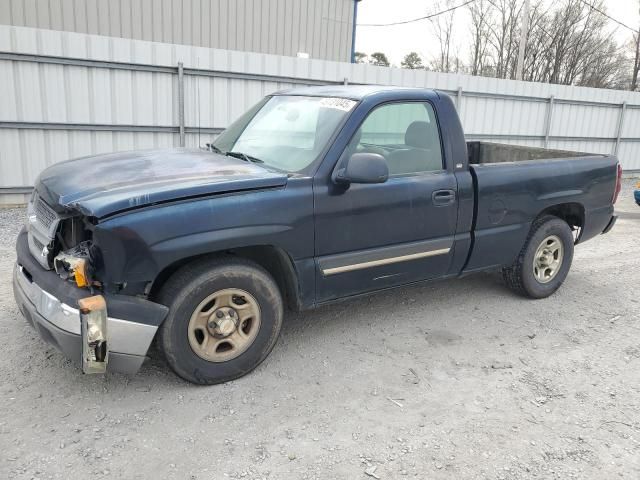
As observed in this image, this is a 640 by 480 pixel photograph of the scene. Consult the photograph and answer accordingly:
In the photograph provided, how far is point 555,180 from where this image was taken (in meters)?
4.85

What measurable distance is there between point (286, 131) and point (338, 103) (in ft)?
1.43

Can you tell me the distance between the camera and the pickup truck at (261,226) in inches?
116

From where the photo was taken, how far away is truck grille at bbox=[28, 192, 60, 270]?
124 inches

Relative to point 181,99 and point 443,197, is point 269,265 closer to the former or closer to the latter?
point 443,197

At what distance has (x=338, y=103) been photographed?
3.95 meters

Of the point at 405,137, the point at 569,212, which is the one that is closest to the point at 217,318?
the point at 405,137

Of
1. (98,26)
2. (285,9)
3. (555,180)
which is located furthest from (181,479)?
(285,9)

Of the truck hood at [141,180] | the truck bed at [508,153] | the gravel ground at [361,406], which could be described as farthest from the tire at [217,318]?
the truck bed at [508,153]

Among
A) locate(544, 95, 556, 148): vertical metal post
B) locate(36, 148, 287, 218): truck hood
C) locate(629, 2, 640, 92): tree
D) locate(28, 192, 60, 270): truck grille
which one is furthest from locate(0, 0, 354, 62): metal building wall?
locate(629, 2, 640, 92): tree

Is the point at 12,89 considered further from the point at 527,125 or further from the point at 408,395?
the point at 527,125

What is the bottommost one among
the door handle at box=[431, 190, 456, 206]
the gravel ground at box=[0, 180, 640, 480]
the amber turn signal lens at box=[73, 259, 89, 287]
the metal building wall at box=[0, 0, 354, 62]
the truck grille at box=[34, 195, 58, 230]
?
the gravel ground at box=[0, 180, 640, 480]

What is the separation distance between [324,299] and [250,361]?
65cm

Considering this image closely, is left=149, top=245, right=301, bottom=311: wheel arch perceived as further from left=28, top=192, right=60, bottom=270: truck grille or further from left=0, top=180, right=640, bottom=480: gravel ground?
left=28, top=192, right=60, bottom=270: truck grille

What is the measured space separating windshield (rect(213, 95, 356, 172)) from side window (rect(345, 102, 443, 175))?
Answer: 26 centimetres
